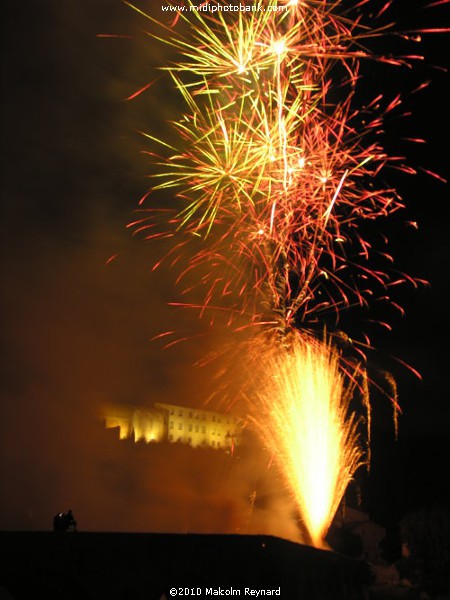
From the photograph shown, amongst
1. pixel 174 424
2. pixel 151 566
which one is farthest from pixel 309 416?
pixel 174 424

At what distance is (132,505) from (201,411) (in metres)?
19.8

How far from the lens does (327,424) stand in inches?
781

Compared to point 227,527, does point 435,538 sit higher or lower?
lower

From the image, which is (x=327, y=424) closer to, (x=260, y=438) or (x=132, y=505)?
(x=132, y=505)

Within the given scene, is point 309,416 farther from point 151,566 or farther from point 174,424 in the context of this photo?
point 174,424

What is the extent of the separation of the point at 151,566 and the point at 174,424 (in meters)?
36.7

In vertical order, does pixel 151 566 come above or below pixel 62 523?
below

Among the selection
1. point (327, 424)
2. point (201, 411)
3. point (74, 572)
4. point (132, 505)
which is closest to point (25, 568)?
point (74, 572)

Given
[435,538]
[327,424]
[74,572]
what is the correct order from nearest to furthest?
[74,572]
[327,424]
[435,538]

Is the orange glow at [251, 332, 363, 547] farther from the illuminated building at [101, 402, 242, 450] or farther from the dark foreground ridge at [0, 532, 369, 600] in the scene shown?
the illuminated building at [101, 402, 242, 450]

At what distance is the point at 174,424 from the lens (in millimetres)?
49000

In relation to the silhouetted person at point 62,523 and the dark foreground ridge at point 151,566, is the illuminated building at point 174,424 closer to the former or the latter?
the dark foreground ridge at point 151,566

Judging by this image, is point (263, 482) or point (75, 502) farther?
point (263, 482)

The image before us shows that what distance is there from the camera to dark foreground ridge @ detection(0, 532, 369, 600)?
34.2ft
